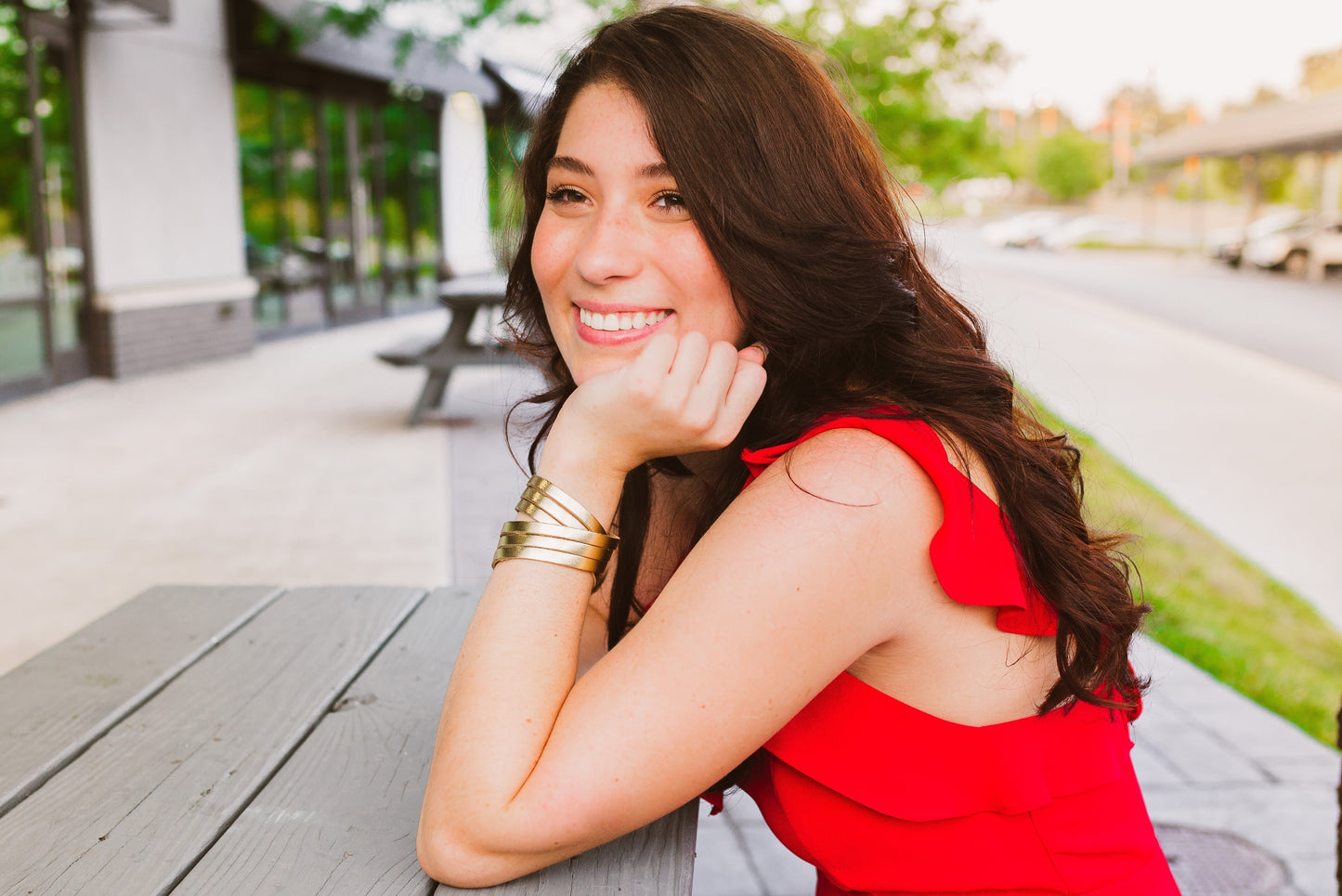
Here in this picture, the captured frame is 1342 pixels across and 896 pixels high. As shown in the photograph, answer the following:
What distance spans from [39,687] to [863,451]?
1.13 metres

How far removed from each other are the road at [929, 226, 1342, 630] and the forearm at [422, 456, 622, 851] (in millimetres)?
885

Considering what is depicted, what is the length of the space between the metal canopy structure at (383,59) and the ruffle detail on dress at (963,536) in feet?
37.7

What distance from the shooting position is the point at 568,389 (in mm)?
1911

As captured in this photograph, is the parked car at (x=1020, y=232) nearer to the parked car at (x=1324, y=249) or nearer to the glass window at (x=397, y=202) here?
the parked car at (x=1324, y=249)

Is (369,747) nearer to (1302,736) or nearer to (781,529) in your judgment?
(781,529)

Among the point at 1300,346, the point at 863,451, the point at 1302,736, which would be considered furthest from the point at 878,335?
the point at 1300,346

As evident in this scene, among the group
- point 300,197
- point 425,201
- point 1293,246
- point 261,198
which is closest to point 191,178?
point 261,198

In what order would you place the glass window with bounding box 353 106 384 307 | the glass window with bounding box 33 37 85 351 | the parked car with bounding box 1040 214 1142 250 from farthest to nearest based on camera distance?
the parked car with bounding box 1040 214 1142 250
the glass window with bounding box 353 106 384 307
the glass window with bounding box 33 37 85 351

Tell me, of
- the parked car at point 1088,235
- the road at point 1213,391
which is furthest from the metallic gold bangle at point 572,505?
the parked car at point 1088,235

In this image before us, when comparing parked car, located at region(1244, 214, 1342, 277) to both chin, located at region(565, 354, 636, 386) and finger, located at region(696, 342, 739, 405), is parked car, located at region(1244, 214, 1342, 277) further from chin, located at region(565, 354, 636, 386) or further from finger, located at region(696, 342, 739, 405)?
finger, located at region(696, 342, 739, 405)

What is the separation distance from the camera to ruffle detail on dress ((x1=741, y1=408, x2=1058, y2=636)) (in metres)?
1.25

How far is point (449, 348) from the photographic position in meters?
7.90

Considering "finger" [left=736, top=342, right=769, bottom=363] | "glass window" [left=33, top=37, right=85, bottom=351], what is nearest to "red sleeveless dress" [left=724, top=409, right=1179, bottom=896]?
"finger" [left=736, top=342, right=769, bottom=363]

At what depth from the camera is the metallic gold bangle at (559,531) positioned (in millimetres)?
1271
